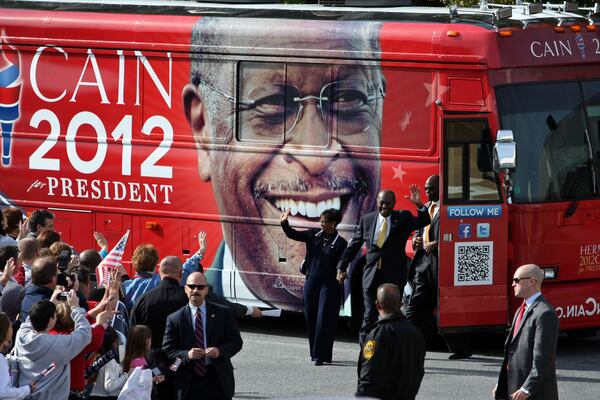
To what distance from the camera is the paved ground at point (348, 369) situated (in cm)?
1306

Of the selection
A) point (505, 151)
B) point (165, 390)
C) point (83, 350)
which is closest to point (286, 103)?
point (505, 151)

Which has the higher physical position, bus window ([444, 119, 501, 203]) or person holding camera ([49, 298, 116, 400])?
bus window ([444, 119, 501, 203])

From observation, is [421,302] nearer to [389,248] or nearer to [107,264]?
[389,248]

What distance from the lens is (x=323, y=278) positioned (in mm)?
14375

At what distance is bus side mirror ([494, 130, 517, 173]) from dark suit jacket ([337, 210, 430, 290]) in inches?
36.2

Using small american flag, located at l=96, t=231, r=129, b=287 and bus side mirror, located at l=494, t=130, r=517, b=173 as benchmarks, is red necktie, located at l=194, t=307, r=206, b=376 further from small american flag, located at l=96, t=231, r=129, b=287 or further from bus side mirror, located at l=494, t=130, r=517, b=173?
bus side mirror, located at l=494, t=130, r=517, b=173

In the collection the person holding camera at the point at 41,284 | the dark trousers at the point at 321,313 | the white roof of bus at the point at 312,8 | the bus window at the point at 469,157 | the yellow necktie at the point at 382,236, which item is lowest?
the dark trousers at the point at 321,313

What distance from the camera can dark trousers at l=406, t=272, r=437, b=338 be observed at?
14.3 metres

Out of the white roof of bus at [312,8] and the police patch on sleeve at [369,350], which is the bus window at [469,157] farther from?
the police patch on sleeve at [369,350]

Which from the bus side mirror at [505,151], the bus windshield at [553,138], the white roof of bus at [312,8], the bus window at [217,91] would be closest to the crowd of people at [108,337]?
the bus side mirror at [505,151]

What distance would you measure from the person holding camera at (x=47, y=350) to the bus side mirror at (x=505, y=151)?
4.93m

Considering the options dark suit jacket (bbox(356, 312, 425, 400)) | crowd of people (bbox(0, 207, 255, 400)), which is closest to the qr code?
crowd of people (bbox(0, 207, 255, 400))

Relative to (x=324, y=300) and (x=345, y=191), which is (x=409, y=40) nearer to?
(x=345, y=191)

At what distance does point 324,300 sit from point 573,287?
243cm
